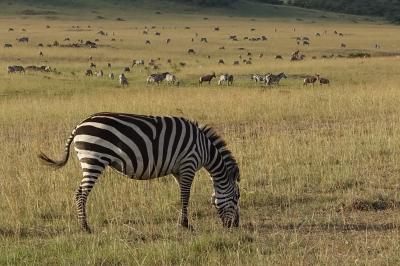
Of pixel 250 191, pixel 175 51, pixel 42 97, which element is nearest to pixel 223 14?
pixel 175 51

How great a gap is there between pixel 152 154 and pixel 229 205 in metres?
1.21

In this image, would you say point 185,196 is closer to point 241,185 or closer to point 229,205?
point 229,205

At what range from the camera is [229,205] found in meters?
8.30

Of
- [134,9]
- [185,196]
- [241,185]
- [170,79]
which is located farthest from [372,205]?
[134,9]

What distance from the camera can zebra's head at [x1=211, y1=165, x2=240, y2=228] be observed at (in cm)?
822

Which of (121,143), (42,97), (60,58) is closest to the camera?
(121,143)

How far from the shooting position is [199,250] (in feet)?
22.7

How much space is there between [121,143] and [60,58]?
126 ft

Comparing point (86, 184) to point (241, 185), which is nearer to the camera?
point (86, 184)

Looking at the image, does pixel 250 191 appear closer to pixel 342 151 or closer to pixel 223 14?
pixel 342 151

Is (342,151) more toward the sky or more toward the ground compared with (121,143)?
more toward the ground

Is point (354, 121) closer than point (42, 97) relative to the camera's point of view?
Yes

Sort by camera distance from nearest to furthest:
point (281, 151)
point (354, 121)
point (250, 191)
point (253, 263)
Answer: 1. point (253, 263)
2. point (250, 191)
3. point (281, 151)
4. point (354, 121)

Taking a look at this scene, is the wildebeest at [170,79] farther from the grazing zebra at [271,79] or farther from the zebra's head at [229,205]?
the zebra's head at [229,205]
